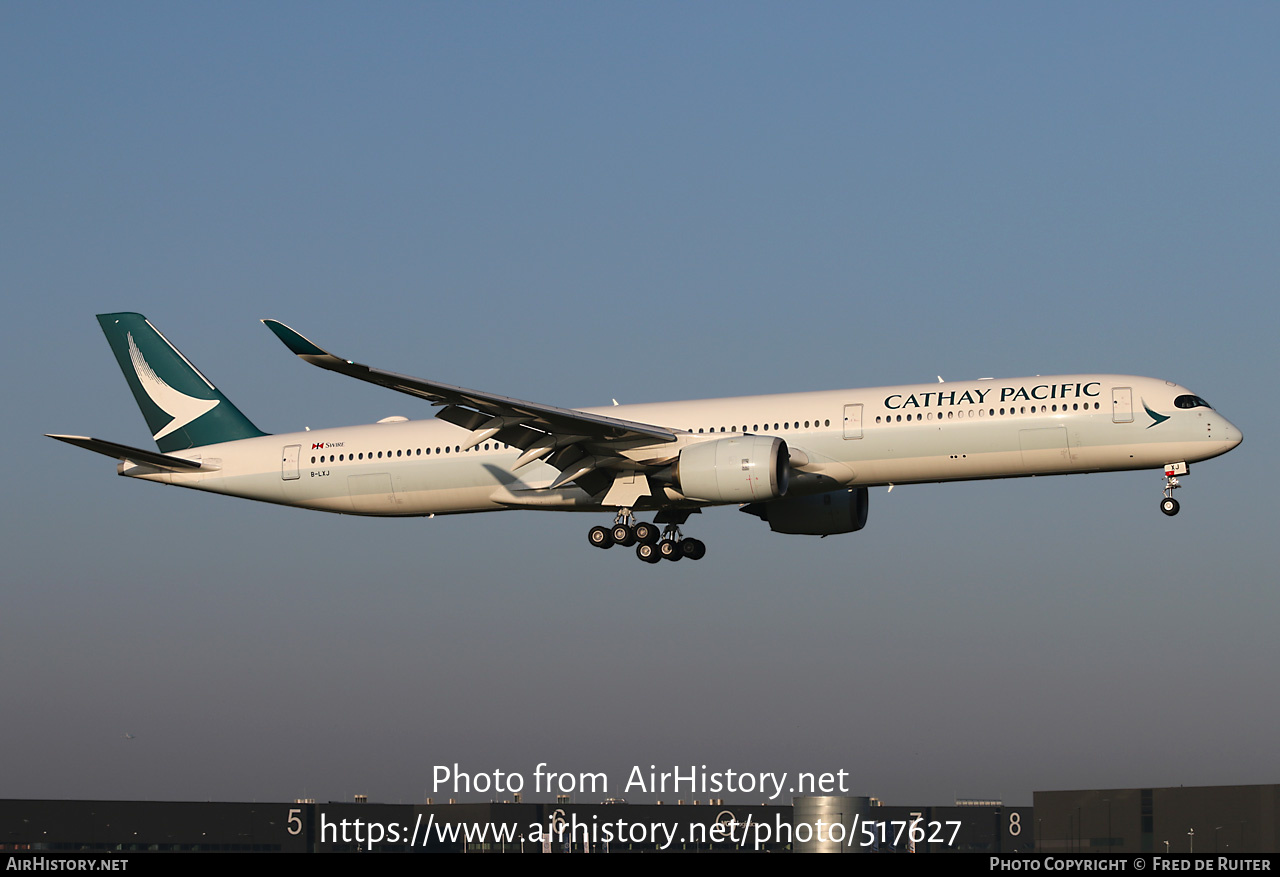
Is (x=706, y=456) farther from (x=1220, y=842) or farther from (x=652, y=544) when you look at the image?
(x=1220, y=842)

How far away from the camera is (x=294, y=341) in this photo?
118 feet

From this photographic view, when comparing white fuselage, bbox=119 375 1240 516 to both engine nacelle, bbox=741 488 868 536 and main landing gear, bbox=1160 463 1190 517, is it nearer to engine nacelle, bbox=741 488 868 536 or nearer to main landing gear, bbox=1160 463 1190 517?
main landing gear, bbox=1160 463 1190 517

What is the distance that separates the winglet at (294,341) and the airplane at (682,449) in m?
0.03

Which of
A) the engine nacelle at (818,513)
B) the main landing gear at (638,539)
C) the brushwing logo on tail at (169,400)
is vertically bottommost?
the main landing gear at (638,539)

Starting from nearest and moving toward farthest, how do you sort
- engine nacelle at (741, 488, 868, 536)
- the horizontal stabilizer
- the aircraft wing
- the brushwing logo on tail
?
the aircraft wing, the horizontal stabilizer, engine nacelle at (741, 488, 868, 536), the brushwing logo on tail

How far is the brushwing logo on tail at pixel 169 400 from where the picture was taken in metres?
51.3

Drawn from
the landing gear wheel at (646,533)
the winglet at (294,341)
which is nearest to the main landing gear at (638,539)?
the landing gear wheel at (646,533)

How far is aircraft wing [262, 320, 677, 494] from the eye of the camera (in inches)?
1553

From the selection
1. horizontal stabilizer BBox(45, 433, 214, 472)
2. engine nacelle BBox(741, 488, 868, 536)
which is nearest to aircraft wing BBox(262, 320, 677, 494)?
engine nacelle BBox(741, 488, 868, 536)

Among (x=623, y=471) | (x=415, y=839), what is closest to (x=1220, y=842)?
(x=623, y=471)

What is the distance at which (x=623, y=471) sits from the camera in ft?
145

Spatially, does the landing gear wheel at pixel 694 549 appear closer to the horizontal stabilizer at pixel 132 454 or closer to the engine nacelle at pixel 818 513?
the engine nacelle at pixel 818 513

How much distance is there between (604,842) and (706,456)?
34113mm

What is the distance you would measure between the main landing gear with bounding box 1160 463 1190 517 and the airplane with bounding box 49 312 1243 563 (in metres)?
0.06
